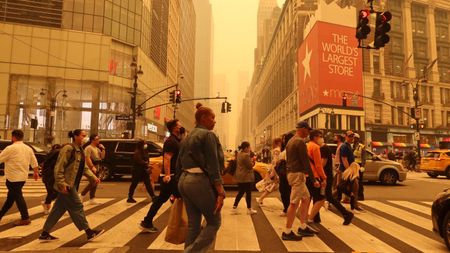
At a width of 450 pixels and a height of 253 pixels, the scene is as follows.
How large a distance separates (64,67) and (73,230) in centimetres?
3803

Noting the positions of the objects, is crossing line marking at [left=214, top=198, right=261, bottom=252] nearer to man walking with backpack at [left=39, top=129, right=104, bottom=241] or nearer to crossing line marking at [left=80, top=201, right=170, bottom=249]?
crossing line marking at [left=80, top=201, right=170, bottom=249]

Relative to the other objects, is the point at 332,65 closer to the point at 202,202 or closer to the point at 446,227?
the point at 446,227

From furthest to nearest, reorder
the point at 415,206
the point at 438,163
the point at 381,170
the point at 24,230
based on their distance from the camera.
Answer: the point at 438,163, the point at 381,170, the point at 415,206, the point at 24,230

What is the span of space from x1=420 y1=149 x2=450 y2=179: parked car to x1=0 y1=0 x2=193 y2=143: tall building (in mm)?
27929

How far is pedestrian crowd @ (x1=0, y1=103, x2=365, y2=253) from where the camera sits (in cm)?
394

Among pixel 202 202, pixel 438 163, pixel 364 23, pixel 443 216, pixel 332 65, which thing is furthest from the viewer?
pixel 332 65

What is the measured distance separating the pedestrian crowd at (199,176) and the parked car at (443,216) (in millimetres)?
1859

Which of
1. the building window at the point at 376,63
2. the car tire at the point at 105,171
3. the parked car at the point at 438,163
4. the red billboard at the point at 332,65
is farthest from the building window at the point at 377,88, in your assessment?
the car tire at the point at 105,171

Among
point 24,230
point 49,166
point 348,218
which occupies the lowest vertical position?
point 24,230

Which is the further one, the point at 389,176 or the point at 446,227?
the point at 389,176

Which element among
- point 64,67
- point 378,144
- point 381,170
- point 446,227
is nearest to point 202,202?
point 446,227

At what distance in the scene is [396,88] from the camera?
2229 inches

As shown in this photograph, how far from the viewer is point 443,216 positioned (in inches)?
218

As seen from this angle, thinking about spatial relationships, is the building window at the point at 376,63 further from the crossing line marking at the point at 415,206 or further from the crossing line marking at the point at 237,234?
the crossing line marking at the point at 237,234
